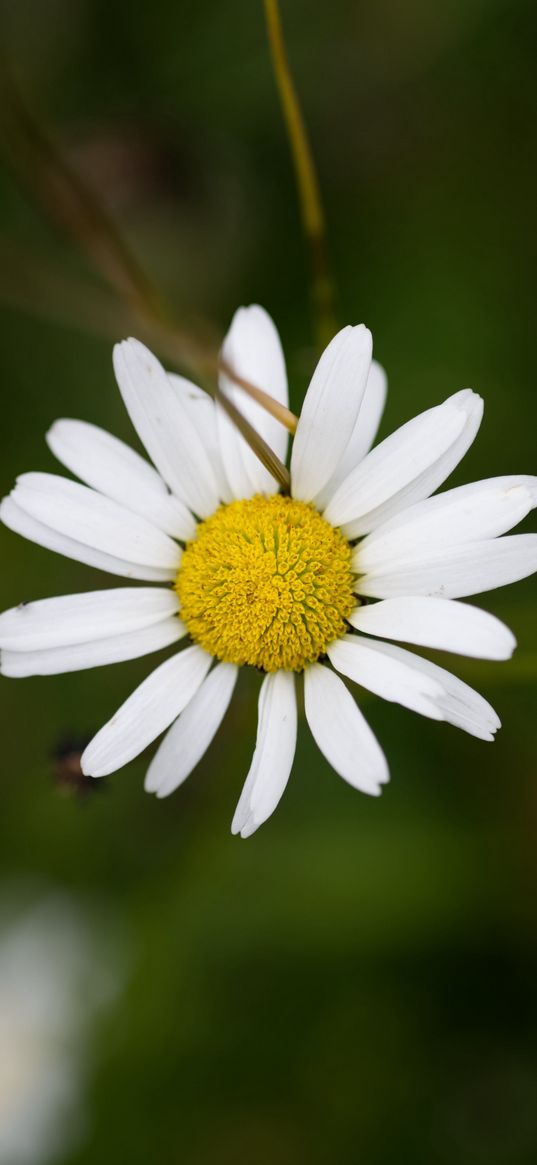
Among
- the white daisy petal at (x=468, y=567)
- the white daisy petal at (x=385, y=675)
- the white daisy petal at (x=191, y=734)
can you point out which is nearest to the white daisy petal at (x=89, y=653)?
the white daisy petal at (x=191, y=734)

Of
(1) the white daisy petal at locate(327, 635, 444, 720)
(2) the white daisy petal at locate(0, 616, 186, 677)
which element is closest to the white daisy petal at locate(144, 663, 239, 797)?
(2) the white daisy petal at locate(0, 616, 186, 677)

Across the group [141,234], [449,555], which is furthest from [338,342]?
[141,234]

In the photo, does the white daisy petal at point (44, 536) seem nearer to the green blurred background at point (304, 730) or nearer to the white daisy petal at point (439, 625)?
the white daisy petal at point (439, 625)

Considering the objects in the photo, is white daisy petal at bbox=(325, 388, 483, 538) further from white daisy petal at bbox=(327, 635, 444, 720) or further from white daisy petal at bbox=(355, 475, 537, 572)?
white daisy petal at bbox=(327, 635, 444, 720)

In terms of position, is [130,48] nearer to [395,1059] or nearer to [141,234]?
[141,234]

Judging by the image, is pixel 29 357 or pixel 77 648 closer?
pixel 77 648
